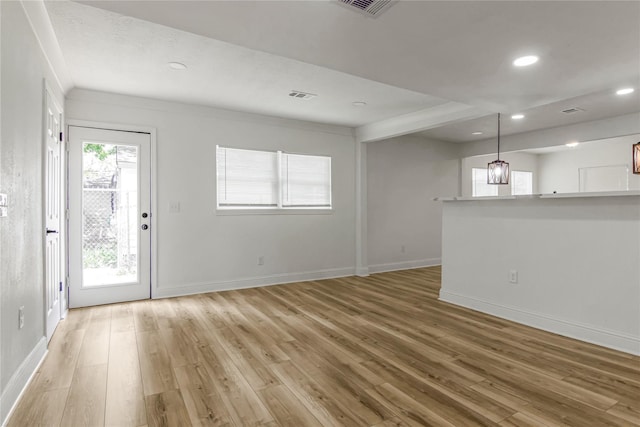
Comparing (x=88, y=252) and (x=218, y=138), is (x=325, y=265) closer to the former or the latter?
→ (x=218, y=138)

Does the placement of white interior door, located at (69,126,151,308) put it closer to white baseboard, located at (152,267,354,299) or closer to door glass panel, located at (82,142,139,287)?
door glass panel, located at (82,142,139,287)

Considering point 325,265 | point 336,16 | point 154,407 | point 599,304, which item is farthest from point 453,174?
point 154,407

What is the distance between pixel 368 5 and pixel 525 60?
162 cm

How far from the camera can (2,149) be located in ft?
6.03

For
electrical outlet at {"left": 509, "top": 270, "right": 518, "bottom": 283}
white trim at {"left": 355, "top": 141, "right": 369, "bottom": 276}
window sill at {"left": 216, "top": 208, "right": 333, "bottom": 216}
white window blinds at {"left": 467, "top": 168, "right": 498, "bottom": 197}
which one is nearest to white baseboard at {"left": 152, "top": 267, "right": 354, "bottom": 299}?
white trim at {"left": 355, "top": 141, "right": 369, "bottom": 276}

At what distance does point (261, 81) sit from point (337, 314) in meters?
2.63

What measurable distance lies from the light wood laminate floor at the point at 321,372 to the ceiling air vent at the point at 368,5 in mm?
2306

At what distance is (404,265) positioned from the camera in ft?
21.6

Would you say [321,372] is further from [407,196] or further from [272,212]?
[407,196]

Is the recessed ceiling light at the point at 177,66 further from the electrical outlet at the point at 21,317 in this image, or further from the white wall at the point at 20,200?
the electrical outlet at the point at 21,317

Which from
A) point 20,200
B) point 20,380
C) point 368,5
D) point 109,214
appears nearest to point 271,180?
point 109,214

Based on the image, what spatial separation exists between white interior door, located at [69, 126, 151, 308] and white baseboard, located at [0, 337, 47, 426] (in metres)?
1.56

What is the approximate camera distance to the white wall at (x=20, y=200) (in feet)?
6.16

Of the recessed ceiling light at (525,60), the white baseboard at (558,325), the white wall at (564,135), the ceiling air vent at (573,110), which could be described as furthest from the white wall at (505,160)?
the recessed ceiling light at (525,60)
